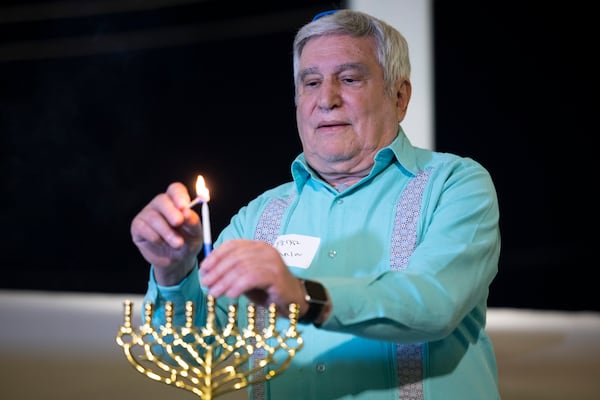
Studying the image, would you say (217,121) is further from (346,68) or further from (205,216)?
(205,216)

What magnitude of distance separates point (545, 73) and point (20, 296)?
5.30 meters

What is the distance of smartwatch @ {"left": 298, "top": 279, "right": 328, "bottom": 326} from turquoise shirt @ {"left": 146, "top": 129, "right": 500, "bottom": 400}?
1.1 inches

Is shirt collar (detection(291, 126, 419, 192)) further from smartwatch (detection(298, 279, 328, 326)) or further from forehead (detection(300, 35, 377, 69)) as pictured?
smartwatch (detection(298, 279, 328, 326))

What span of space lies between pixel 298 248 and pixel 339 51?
44 centimetres

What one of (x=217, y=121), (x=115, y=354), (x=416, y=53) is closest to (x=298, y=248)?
(x=416, y=53)

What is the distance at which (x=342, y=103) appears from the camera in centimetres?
158

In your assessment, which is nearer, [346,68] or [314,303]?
[314,303]

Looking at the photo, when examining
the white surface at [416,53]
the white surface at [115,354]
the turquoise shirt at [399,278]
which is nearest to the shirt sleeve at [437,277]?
the turquoise shirt at [399,278]

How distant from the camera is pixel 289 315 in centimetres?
101

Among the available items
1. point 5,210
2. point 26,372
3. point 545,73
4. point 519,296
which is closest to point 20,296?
point 5,210

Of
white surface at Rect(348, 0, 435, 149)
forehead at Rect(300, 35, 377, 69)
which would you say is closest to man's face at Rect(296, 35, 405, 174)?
forehead at Rect(300, 35, 377, 69)

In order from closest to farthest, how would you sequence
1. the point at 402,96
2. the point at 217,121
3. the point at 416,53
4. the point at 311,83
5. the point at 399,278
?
the point at 399,278 < the point at 311,83 < the point at 402,96 < the point at 416,53 < the point at 217,121

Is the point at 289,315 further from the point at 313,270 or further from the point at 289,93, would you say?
the point at 289,93

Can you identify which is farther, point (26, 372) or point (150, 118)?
point (150, 118)
